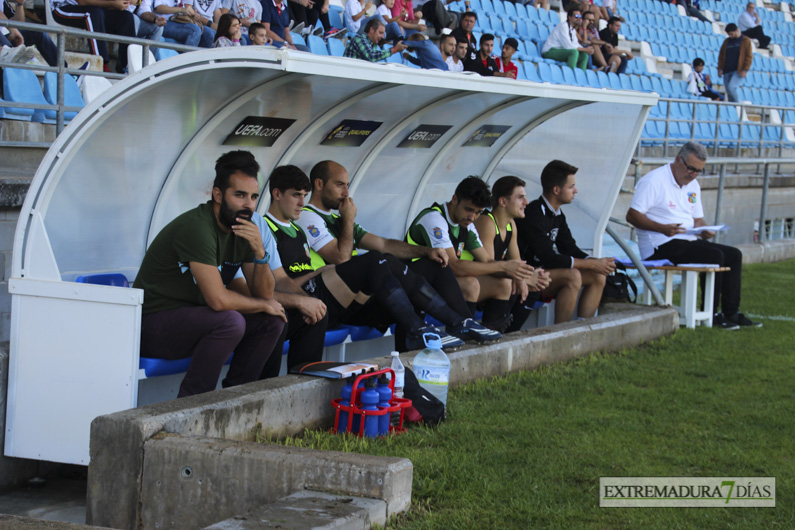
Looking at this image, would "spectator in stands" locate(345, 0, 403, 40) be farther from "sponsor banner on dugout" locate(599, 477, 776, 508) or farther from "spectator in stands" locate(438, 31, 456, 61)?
"sponsor banner on dugout" locate(599, 477, 776, 508)

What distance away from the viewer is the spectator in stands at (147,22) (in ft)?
32.6

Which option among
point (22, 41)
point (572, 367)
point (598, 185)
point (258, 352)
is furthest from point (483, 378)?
point (22, 41)

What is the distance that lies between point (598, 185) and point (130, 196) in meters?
4.60

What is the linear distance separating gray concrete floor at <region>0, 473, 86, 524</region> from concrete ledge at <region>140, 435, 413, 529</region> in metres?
0.57

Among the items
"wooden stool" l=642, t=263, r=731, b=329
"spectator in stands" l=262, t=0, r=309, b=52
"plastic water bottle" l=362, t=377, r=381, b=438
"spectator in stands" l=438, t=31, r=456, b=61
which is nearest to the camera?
"plastic water bottle" l=362, t=377, r=381, b=438

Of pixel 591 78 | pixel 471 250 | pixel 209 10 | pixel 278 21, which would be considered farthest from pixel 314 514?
pixel 591 78

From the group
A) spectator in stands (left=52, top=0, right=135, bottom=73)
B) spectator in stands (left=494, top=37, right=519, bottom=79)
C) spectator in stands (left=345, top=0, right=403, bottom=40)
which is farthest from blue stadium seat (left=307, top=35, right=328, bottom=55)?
spectator in stands (left=494, top=37, right=519, bottom=79)

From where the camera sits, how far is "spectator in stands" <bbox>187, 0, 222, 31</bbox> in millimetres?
10859

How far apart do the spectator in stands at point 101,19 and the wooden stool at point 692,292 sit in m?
5.39

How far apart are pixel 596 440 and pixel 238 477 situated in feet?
6.51

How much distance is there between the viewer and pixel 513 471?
14.6ft

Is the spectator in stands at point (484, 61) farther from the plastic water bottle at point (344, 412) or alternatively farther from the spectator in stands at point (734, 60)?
the plastic water bottle at point (344, 412)

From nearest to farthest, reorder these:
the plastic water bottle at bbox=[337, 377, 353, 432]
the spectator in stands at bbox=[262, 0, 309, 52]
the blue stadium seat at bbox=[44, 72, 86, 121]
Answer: the plastic water bottle at bbox=[337, 377, 353, 432], the blue stadium seat at bbox=[44, 72, 86, 121], the spectator in stands at bbox=[262, 0, 309, 52]

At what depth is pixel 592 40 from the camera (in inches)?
747
